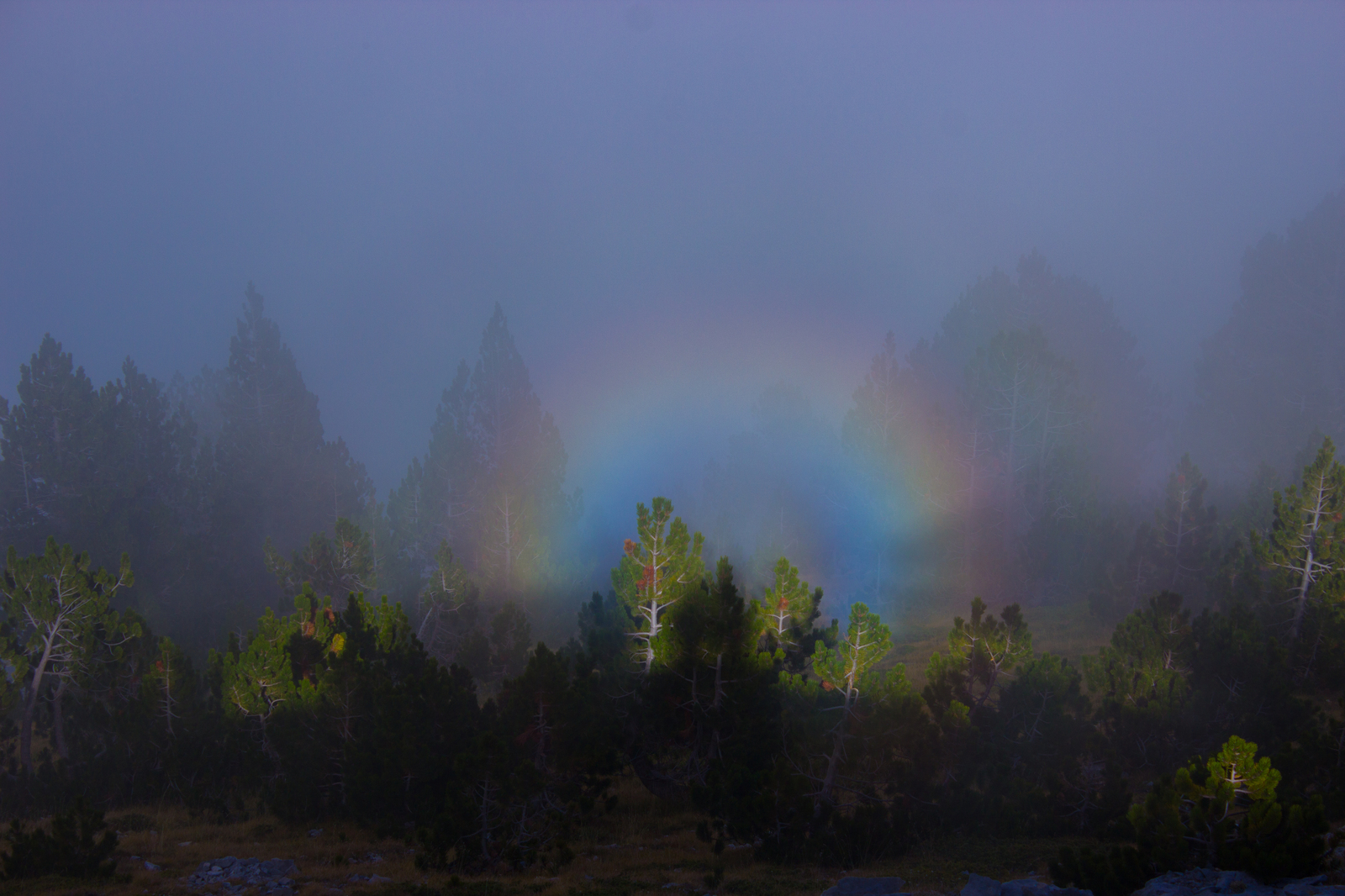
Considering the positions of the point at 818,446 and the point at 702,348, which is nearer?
the point at 818,446

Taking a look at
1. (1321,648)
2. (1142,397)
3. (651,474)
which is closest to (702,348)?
(651,474)

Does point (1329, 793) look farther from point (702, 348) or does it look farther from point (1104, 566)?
point (702, 348)

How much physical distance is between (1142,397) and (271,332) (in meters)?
56.2

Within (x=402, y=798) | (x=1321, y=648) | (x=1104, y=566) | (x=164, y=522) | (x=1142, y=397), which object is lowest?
(x=402, y=798)

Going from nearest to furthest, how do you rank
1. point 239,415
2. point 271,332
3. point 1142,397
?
point 239,415
point 271,332
point 1142,397

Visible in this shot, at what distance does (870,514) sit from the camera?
37969mm

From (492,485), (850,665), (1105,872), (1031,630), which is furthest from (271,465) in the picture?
(1105,872)

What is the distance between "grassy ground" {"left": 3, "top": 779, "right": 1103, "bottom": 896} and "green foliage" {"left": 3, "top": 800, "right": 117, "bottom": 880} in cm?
27

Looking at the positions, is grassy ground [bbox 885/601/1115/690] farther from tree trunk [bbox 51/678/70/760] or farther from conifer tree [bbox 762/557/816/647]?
tree trunk [bbox 51/678/70/760]

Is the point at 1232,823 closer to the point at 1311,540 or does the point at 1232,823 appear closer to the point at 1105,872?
the point at 1105,872

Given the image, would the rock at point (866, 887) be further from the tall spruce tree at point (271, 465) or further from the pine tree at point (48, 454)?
the tall spruce tree at point (271, 465)

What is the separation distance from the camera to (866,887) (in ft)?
31.0

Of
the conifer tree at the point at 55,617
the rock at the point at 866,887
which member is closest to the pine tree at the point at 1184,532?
the rock at the point at 866,887

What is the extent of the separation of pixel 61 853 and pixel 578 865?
8.34m
